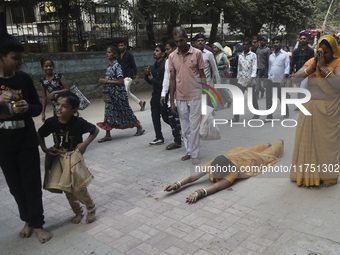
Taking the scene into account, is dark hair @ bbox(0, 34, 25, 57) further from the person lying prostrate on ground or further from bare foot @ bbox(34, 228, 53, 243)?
the person lying prostrate on ground

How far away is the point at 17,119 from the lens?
9.87ft

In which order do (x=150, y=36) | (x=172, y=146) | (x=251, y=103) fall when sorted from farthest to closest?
(x=150, y=36) → (x=172, y=146) → (x=251, y=103)

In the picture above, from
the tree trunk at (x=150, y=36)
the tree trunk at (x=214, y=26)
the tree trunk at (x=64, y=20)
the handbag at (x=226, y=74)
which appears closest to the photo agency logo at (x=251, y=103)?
the handbag at (x=226, y=74)

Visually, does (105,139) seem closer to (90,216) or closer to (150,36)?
(90,216)

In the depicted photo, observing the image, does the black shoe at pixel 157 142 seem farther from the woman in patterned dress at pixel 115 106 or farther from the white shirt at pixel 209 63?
the white shirt at pixel 209 63

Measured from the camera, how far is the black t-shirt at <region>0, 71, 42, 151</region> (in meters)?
2.96

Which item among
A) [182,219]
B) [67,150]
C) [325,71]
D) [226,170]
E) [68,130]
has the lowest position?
[182,219]

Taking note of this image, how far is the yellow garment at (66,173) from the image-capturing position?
10.7ft

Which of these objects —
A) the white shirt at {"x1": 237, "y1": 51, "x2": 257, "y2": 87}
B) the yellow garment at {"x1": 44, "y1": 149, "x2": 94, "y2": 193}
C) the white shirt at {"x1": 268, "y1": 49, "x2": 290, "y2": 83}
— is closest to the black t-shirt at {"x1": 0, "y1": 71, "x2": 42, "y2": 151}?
the yellow garment at {"x1": 44, "y1": 149, "x2": 94, "y2": 193}

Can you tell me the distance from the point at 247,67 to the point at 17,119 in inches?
234

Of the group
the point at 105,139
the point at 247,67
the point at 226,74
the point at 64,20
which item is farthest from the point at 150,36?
the point at 105,139

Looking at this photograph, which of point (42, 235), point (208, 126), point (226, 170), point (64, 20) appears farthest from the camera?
point (64, 20)

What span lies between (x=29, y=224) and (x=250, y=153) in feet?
9.34

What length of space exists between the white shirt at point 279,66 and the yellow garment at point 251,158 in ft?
11.7
